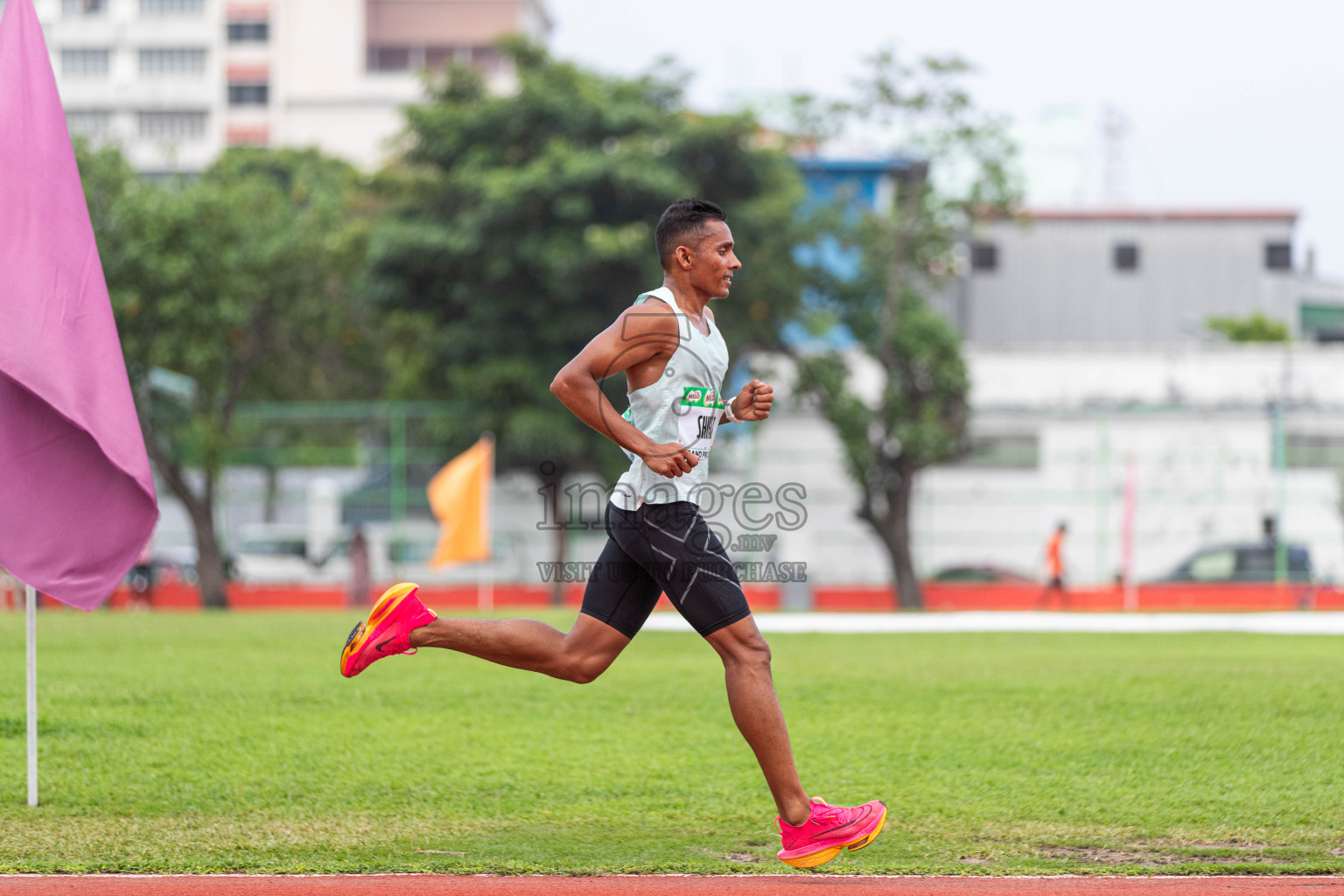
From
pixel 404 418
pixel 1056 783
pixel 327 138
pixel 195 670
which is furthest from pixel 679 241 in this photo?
pixel 327 138

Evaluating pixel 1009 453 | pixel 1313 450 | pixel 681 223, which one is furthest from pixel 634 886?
pixel 1313 450

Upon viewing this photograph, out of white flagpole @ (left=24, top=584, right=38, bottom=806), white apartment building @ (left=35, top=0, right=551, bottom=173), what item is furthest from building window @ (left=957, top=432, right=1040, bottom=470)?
white apartment building @ (left=35, top=0, right=551, bottom=173)

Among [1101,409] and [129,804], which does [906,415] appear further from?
[129,804]

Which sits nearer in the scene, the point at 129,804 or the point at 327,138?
the point at 129,804

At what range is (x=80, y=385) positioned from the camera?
19.7 feet

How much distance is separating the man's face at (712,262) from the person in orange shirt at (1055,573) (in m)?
23.5

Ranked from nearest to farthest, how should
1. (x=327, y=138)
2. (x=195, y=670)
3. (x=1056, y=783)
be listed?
(x=1056, y=783), (x=195, y=670), (x=327, y=138)

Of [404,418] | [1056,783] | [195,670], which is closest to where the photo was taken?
[1056,783]

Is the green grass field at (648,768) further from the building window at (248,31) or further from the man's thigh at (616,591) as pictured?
the building window at (248,31)

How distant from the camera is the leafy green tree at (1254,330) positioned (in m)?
48.0

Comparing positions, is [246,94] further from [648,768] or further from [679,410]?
[679,410]

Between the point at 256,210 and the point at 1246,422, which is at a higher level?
the point at 256,210

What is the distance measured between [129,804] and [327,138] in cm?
7609

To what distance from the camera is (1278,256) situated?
170 ft
